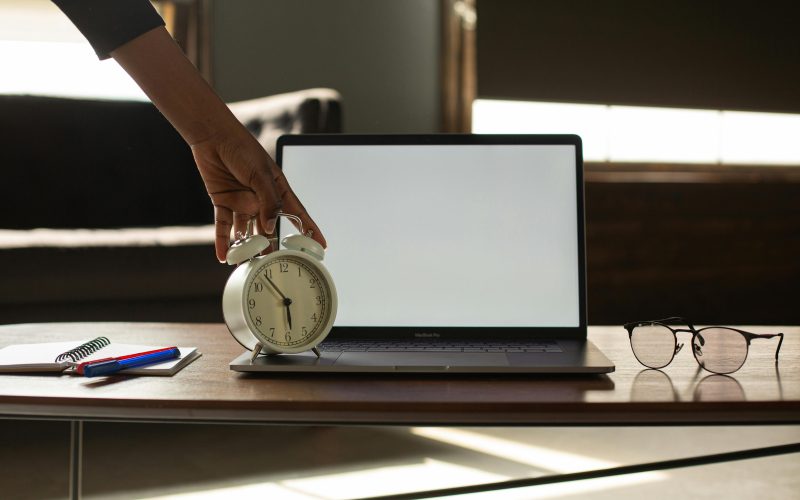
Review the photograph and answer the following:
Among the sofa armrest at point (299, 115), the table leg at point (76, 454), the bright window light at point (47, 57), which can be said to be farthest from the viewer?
the bright window light at point (47, 57)

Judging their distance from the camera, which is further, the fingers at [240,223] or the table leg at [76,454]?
the fingers at [240,223]

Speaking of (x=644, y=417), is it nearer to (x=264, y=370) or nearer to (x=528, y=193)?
(x=264, y=370)

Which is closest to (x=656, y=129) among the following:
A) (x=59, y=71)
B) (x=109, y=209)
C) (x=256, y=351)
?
(x=109, y=209)

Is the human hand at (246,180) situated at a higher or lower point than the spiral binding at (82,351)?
higher

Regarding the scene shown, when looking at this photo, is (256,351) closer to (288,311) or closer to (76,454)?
(288,311)

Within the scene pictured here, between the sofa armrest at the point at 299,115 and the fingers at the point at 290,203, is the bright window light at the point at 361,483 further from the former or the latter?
the sofa armrest at the point at 299,115

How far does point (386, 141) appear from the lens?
3.73 ft

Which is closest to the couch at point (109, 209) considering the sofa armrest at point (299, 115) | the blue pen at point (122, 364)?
the sofa armrest at point (299, 115)

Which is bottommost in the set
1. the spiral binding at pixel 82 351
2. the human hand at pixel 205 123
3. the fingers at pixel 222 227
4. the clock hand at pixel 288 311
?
the spiral binding at pixel 82 351

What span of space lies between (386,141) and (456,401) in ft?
1.90

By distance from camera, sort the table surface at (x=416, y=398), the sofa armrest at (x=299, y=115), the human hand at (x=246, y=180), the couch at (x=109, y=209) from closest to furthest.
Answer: the table surface at (x=416, y=398), the human hand at (x=246, y=180), the couch at (x=109, y=209), the sofa armrest at (x=299, y=115)

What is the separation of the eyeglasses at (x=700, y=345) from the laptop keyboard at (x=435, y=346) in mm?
101

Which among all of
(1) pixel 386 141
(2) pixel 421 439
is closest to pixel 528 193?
(1) pixel 386 141

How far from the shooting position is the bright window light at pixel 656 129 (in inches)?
120
